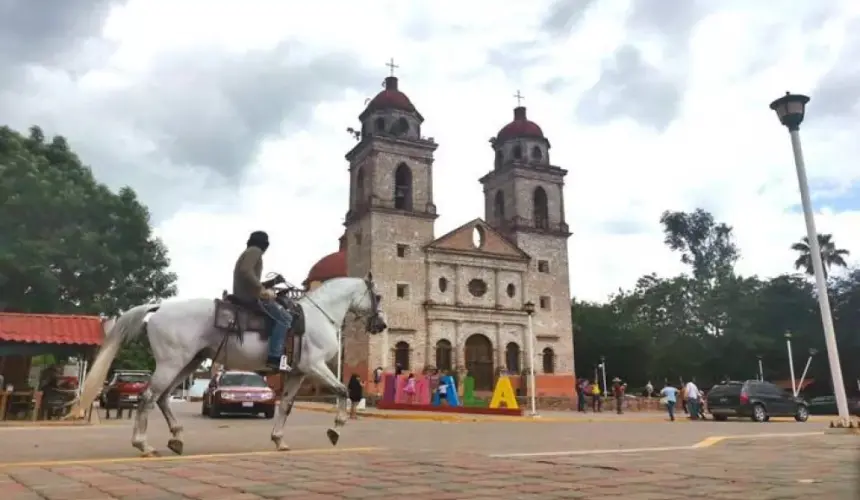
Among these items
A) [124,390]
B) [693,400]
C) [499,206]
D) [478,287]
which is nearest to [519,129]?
[499,206]

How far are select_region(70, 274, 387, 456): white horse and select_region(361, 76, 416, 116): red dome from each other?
106 ft

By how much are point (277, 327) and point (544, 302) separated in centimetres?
3590

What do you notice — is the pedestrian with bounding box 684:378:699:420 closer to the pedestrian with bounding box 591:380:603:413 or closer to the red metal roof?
the pedestrian with bounding box 591:380:603:413

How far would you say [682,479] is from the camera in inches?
195

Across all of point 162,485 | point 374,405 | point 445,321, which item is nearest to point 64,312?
point 374,405

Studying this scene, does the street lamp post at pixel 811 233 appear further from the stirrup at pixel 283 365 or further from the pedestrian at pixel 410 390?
the pedestrian at pixel 410 390

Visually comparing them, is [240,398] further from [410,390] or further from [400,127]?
[400,127]

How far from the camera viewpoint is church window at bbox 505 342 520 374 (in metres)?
40.8

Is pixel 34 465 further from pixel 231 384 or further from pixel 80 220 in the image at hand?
pixel 80 220

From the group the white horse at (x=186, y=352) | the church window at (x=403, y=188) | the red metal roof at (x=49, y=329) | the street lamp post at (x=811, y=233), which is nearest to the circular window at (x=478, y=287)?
the church window at (x=403, y=188)

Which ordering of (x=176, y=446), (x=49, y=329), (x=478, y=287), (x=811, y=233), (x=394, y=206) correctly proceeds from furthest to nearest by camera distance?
1. (x=478, y=287)
2. (x=394, y=206)
3. (x=49, y=329)
4. (x=811, y=233)
5. (x=176, y=446)

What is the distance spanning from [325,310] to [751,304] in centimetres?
4422

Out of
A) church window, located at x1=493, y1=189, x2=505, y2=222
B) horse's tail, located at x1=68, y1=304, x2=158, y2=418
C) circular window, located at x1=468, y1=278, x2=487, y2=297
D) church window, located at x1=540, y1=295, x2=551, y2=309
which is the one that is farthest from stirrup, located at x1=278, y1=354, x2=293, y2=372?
church window, located at x1=493, y1=189, x2=505, y2=222

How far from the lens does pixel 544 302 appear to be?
4281 centimetres
